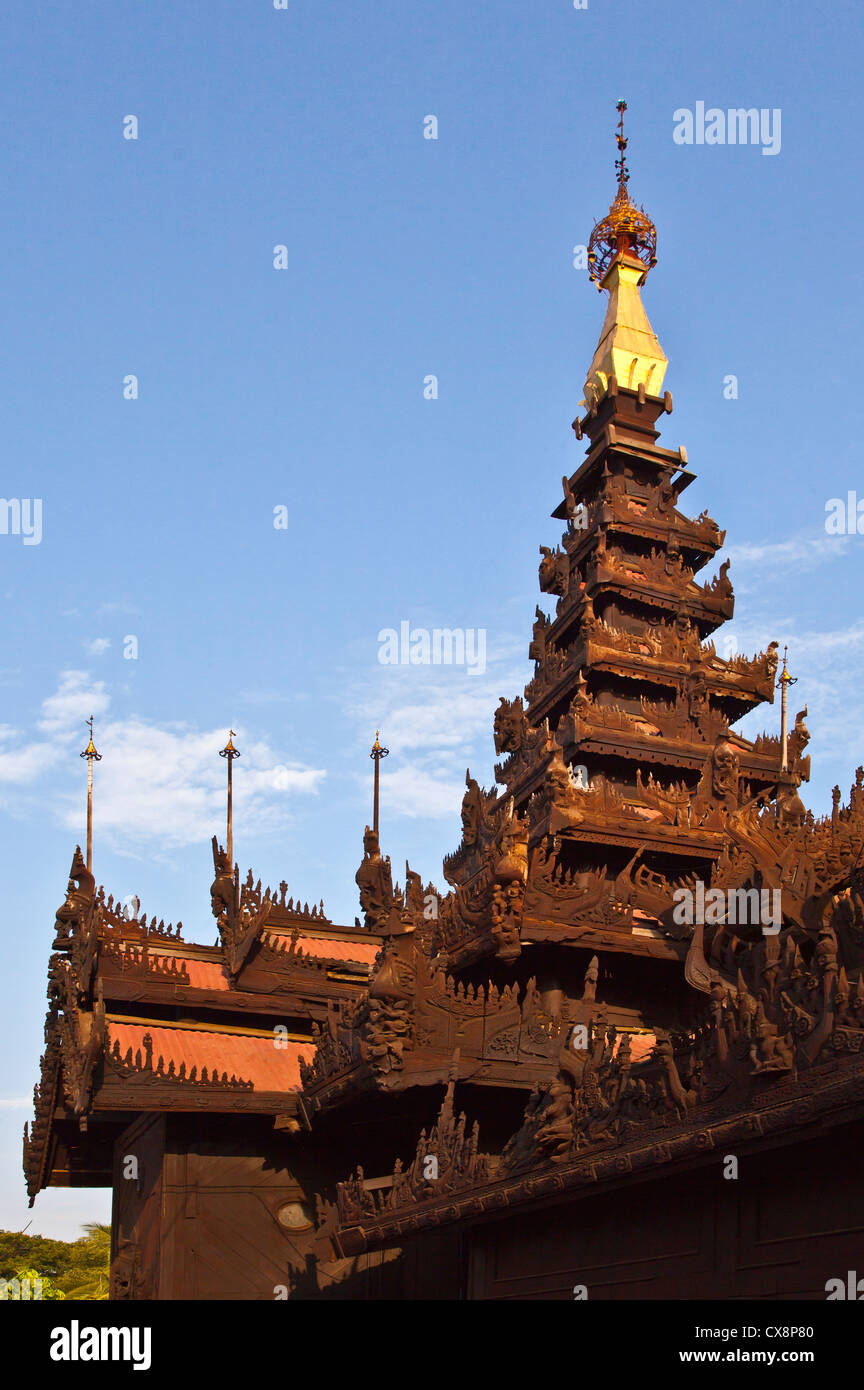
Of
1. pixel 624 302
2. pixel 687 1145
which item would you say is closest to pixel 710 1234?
pixel 687 1145

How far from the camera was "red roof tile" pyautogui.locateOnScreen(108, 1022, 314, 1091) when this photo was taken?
22.1 metres

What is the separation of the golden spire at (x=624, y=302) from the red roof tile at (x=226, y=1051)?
62.6 feet

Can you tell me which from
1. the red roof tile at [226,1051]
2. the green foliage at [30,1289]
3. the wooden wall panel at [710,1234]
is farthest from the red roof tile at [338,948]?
the green foliage at [30,1289]

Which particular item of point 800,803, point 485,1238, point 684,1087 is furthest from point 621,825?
point 684,1087

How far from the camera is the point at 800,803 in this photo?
2452 cm

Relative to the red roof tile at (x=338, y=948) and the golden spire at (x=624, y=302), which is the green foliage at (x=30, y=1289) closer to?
the red roof tile at (x=338, y=948)

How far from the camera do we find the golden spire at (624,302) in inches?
1384

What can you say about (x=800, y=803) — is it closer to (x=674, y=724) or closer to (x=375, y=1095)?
(x=674, y=724)

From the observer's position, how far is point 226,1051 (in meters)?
23.5

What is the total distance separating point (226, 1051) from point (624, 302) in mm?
22952

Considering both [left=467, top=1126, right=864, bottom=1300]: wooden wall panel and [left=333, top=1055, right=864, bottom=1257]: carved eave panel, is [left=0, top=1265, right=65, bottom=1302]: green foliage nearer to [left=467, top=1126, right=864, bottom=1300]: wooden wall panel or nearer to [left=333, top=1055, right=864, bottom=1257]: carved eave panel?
[left=333, top=1055, right=864, bottom=1257]: carved eave panel

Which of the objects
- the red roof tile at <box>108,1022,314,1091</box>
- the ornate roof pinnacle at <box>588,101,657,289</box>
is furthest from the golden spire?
the red roof tile at <box>108,1022,314,1091</box>

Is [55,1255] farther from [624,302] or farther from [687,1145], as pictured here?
[687,1145]
